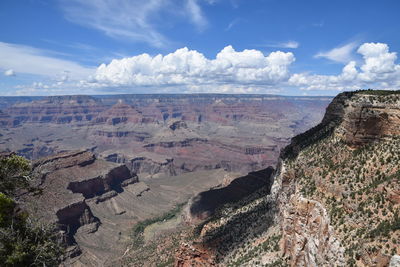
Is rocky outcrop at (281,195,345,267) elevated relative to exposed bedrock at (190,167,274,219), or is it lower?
elevated

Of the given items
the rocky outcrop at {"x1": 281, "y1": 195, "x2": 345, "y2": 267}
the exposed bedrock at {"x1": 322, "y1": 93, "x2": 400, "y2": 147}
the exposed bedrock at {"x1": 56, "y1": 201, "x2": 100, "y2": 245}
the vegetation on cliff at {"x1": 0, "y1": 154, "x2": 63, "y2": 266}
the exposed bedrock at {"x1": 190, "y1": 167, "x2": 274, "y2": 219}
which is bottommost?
the exposed bedrock at {"x1": 56, "y1": 201, "x2": 100, "y2": 245}

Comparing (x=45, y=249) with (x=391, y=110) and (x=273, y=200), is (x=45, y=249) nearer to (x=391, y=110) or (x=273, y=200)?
(x=391, y=110)

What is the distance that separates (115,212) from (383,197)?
13243cm

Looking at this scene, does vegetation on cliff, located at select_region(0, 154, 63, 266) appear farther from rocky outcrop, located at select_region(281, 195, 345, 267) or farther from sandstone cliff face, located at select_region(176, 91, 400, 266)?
sandstone cliff face, located at select_region(176, 91, 400, 266)

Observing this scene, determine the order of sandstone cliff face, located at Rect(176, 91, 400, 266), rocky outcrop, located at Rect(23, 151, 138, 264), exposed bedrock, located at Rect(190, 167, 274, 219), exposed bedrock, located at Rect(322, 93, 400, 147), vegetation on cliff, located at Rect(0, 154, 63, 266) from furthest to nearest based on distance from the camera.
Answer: rocky outcrop, located at Rect(23, 151, 138, 264)
exposed bedrock, located at Rect(190, 167, 274, 219)
exposed bedrock, located at Rect(322, 93, 400, 147)
sandstone cliff face, located at Rect(176, 91, 400, 266)
vegetation on cliff, located at Rect(0, 154, 63, 266)

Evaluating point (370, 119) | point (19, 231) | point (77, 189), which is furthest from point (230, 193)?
point (77, 189)

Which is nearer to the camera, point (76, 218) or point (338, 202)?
point (338, 202)

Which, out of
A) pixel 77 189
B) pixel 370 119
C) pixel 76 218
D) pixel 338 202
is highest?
pixel 370 119

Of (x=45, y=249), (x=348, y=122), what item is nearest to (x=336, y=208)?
(x=348, y=122)

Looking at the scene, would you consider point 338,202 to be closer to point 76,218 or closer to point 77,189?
point 76,218

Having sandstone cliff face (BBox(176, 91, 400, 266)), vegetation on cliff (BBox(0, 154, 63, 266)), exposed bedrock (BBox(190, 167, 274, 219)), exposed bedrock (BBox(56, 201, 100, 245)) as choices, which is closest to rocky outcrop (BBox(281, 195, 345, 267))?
sandstone cliff face (BBox(176, 91, 400, 266))

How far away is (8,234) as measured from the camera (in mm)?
18656

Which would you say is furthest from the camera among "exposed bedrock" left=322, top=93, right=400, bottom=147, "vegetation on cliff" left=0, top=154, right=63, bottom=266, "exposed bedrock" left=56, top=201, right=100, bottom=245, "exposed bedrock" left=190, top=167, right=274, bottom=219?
"exposed bedrock" left=56, top=201, right=100, bottom=245

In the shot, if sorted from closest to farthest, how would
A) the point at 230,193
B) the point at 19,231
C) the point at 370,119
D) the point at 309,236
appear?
the point at 19,231
the point at 309,236
the point at 370,119
the point at 230,193
